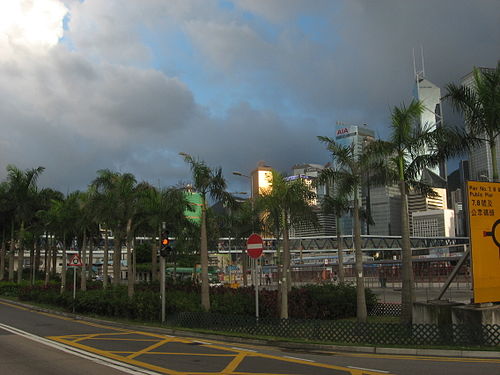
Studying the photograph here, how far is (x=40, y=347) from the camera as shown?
1478cm

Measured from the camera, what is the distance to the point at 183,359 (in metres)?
12.8

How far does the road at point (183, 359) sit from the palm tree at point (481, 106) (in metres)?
9.35

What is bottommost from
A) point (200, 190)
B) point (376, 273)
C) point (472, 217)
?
point (376, 273)

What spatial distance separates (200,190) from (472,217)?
502 inches

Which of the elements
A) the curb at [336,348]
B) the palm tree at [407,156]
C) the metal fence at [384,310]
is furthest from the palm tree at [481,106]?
the metal fence at [384,310]

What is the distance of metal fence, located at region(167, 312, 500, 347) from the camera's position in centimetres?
1411

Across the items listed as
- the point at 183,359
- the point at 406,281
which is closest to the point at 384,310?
the point at 406,281

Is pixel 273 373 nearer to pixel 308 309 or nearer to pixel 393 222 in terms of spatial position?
pixel 308 309

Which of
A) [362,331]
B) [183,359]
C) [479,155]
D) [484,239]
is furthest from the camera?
[479,155]

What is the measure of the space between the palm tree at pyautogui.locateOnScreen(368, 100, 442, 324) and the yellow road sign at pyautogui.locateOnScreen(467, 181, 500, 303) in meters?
3.61

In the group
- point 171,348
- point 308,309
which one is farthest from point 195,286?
point 171,348

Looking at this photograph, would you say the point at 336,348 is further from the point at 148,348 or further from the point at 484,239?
the point at 484,239

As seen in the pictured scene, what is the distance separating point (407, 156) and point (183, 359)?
1327 cm

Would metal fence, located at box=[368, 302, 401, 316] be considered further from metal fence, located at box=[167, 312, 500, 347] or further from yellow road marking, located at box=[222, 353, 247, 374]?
yellow road marking, located at box=[222, 353, 247, 374]
